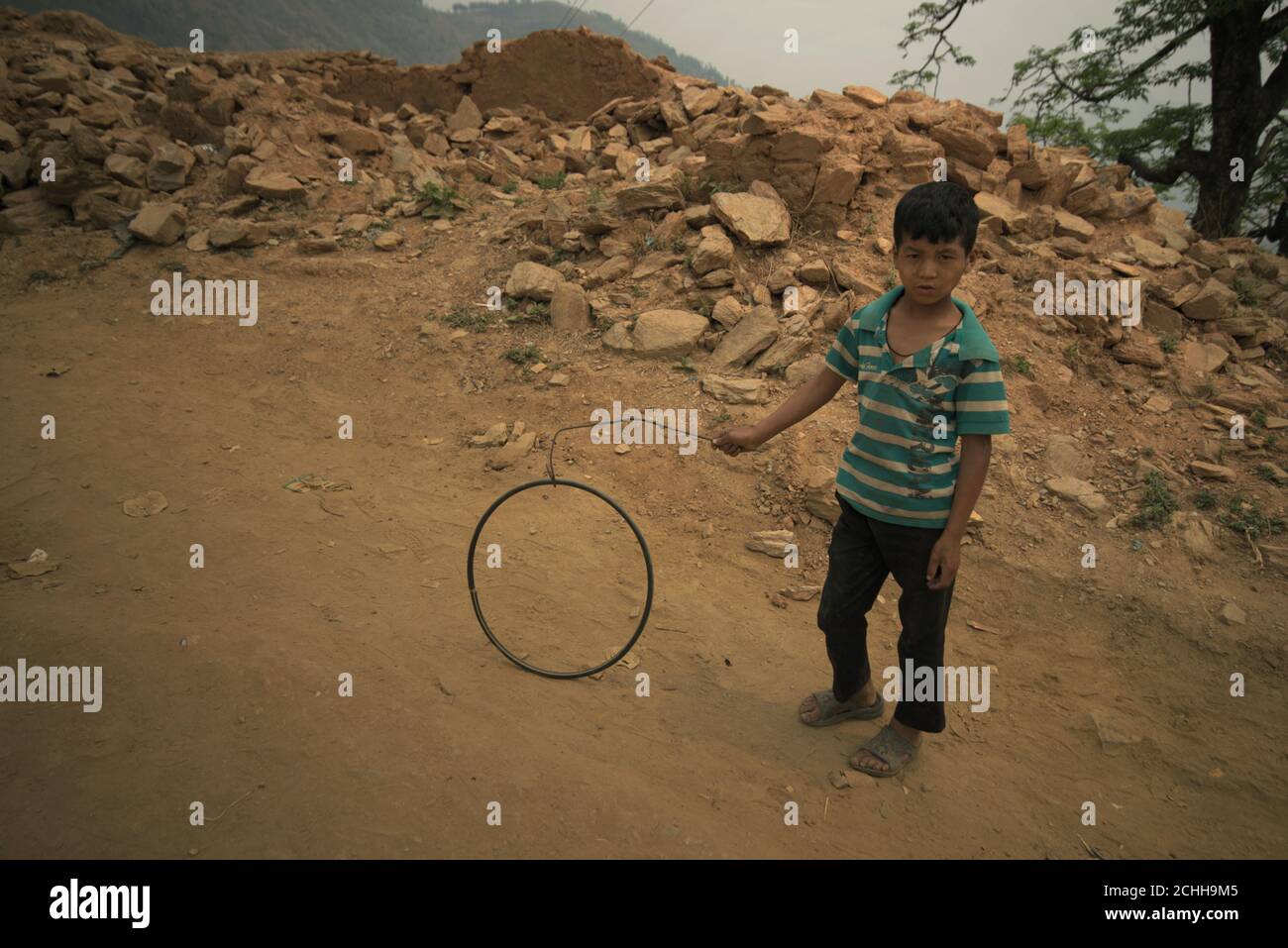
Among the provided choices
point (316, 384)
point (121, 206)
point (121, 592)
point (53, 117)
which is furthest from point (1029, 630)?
point (53, 117)

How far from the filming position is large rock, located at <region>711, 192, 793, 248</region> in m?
6.32

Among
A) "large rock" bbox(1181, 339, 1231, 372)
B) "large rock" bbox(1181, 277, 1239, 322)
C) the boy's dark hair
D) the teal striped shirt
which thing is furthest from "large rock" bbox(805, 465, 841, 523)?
"large rock" bbox(1181, 277, 1239, 322)

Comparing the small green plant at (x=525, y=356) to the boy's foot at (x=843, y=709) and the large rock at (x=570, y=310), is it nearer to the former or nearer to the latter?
the large rock at (x=570, y=310)

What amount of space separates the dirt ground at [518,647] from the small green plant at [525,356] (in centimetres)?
19

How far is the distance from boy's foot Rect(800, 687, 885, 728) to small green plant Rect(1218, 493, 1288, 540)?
122 inches

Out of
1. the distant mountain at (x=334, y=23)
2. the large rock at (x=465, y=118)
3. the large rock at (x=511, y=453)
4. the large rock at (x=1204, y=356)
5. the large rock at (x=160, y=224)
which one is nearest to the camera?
the large rock at (x=511, y=453)

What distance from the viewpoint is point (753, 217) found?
640cm

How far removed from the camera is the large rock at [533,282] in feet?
21.7

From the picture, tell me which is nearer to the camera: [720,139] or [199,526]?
[199,526]

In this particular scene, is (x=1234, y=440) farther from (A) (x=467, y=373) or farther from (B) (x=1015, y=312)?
(A) (x=467, y=373)

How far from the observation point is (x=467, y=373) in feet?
20.0

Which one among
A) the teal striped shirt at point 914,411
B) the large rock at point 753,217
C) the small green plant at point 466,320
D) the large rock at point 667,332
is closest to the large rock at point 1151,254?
the large rock at point 753,217

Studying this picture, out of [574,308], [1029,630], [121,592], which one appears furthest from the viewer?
[574,308]
